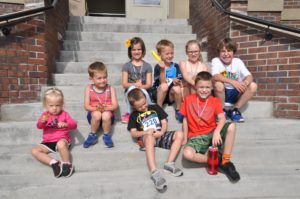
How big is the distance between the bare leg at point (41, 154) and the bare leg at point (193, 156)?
1.21 meters

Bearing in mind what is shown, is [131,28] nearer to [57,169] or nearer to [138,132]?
[138,132]

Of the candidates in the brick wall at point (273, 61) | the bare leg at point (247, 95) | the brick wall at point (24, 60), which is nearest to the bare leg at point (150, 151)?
the bare leg at point (247, 95)

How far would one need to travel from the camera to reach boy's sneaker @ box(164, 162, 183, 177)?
2.48 m

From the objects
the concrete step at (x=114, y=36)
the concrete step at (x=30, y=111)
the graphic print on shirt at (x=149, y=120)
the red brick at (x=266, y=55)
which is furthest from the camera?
the concrete step at (x=114, y=36)

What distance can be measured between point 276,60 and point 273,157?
1434 millimetres

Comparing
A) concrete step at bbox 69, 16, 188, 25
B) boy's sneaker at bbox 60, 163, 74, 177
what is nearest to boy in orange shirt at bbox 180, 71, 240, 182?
boy's sneaker at bbox 60, 163, 74, 177

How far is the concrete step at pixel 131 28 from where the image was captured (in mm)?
5258

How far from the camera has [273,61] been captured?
3713 millimetres

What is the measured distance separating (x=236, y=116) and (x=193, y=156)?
37.8 inches

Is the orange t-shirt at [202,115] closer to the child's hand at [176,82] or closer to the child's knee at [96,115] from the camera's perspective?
the child's hand at [176,82]

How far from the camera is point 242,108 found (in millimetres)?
3504

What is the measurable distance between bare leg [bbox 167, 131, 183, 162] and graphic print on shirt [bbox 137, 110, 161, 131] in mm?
248

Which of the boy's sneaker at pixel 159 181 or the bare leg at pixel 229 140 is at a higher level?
Answer: the bare leg at pixel 229 140

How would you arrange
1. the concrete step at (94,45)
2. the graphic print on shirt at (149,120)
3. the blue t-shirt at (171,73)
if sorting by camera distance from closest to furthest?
the graphic print on shirt at (149,120), the blue t-shirt at (171,73), the concrete step at (94,45)
